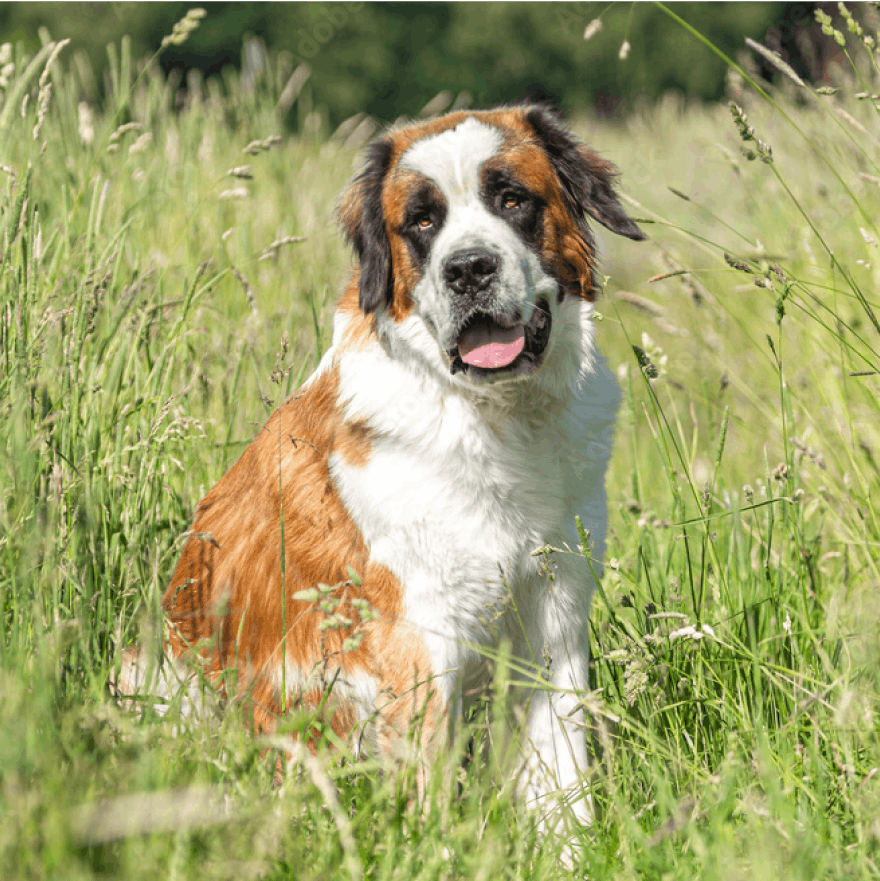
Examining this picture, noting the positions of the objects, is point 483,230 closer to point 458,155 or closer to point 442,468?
point 458,155

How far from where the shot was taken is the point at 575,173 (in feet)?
9.01

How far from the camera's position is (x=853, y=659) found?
221 cm

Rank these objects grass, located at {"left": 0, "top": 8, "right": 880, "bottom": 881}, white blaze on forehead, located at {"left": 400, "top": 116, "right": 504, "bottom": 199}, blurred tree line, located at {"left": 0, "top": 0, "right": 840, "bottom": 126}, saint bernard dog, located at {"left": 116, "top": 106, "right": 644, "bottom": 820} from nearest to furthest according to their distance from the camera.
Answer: grass, located at {"left": 0, "top": 8, "right": 880, "bottom": 881}
saint bernard dog, located at {"left": 116, "top": 106, "right": 644, "bottom": 820}
white blaze on forehead, located at {"left": 400, "top": 116, "right": 504, "bottom": 199}
blurred tree line, located at {"left": 0, "top": 0, "right": 840, "bottom": 126}

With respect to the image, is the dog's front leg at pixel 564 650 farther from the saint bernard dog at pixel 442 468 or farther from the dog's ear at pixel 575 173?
the dog's ear at pixel 575 173

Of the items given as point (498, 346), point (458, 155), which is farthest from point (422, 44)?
point (498, 346)

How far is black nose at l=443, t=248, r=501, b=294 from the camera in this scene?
2.43 m

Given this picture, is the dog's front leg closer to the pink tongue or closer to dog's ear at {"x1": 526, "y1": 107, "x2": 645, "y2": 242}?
the pink tongue

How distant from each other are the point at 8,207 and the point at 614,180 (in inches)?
67.7

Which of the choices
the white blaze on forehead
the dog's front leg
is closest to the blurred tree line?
the white blaze on forehead

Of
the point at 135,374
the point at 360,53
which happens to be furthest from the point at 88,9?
the point at 135,374

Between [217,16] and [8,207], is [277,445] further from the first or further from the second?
[217,16]

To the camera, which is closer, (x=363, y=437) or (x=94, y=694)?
(x=94, y=694)

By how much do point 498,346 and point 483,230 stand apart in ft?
1.02

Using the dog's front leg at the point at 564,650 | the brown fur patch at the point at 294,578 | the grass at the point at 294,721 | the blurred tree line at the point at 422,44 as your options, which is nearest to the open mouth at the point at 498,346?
the grass at the point at 294,721
